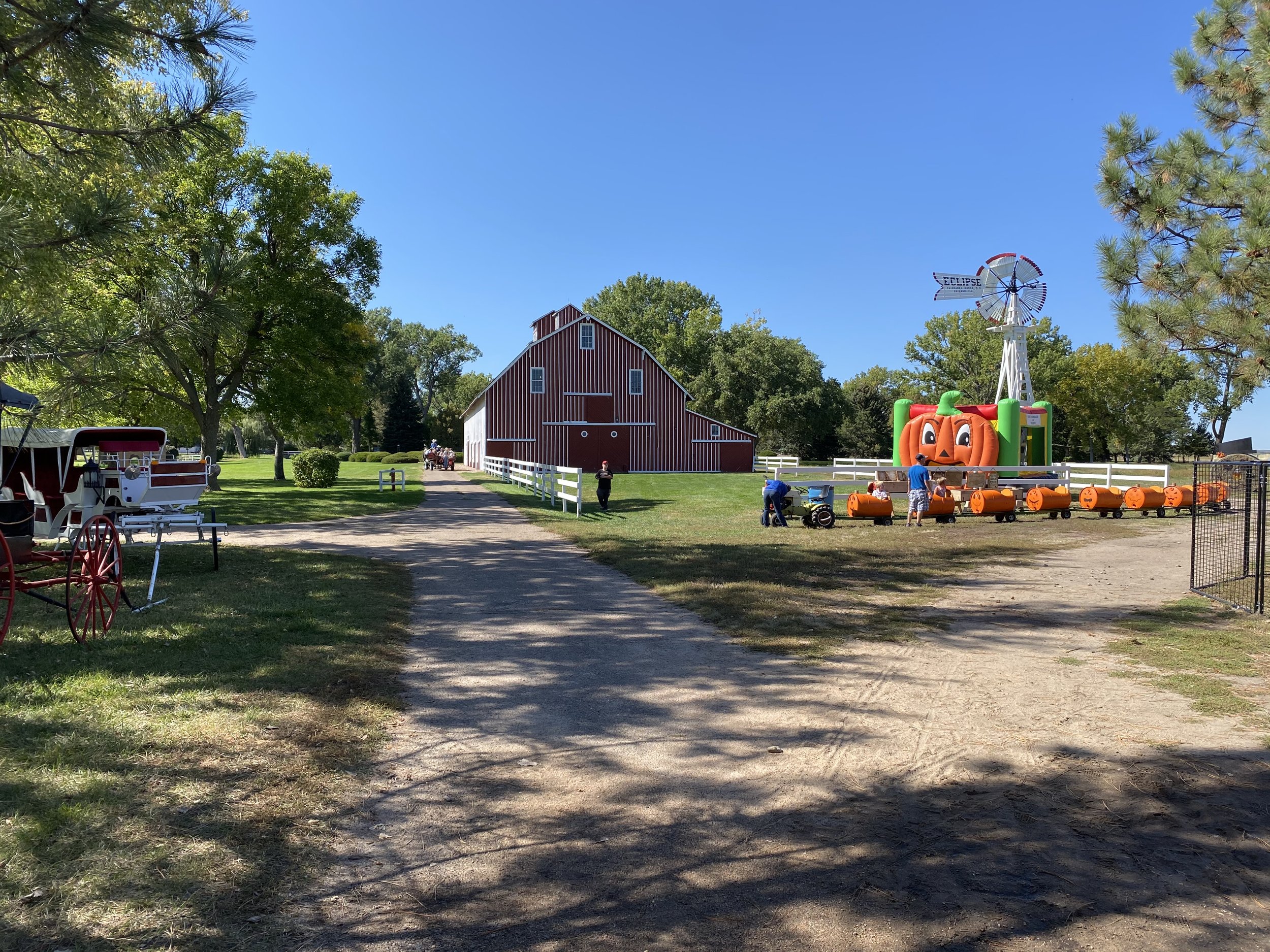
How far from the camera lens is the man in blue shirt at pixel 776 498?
19312 millimetres

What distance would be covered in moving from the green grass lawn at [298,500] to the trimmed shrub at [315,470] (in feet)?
1.33

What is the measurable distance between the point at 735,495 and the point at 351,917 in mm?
27041

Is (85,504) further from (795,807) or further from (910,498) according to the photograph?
(910,498)

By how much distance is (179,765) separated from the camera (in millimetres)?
4570

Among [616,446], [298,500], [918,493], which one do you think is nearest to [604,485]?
[918,493]

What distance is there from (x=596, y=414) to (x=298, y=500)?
23868 millimetres

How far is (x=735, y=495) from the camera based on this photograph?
29.8 metres

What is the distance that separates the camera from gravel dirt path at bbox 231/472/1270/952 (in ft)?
10.7

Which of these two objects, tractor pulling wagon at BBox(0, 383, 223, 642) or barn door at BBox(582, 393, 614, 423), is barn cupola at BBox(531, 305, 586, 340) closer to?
barn door at BBox(582, 393, 614, 423)

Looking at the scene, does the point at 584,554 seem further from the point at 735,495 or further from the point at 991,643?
the point at 735,495

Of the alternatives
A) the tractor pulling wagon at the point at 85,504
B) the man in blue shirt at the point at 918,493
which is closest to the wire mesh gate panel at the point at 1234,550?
the man in blue shirt at the point at 918,493

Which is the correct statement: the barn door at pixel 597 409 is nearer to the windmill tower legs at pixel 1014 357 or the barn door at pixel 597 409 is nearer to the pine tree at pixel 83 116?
the windmill tower legs at pixel 1014 357

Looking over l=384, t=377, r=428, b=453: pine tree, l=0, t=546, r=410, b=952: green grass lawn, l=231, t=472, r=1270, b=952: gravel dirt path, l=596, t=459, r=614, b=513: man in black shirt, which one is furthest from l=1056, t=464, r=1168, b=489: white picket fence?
l=384, t=377, r=428, b=453: pine tree

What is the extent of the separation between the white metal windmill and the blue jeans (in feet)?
55.4
